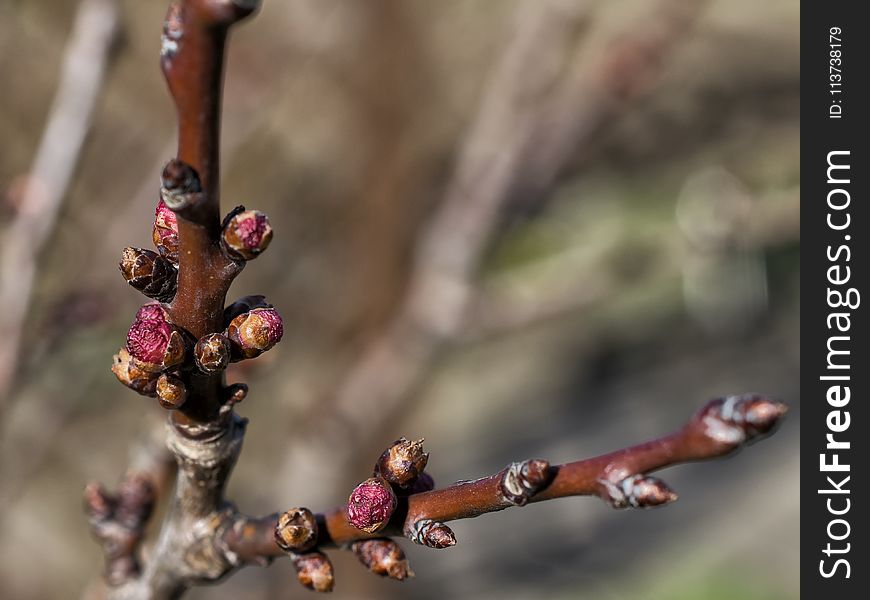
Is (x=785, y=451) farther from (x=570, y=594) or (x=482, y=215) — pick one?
(x=482, y=215)

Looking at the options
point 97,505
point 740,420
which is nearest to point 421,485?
point 740,420

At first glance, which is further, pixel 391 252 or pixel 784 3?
pixel 784 3

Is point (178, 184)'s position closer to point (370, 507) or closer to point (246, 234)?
point (246, 234)

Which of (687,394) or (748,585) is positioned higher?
(687,394)


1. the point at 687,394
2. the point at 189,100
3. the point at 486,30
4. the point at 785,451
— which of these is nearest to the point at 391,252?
the point at 486,30

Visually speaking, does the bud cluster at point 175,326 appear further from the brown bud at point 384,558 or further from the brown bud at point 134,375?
the brown bud at point 384,558

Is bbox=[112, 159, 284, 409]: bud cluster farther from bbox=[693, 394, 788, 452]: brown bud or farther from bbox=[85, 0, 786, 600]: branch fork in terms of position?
bbox=[693, 394, 788, 452]: brown bud
